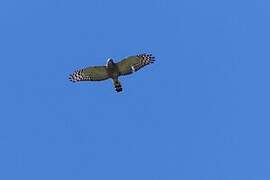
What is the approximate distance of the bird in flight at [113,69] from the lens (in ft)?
74.2

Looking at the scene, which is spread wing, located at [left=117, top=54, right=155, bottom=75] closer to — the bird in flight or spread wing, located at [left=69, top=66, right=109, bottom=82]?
the bird in flight

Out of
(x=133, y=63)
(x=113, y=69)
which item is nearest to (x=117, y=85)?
(x=113, y=69)

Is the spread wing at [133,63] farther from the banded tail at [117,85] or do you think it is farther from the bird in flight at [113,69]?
the banded tail at [117,85]

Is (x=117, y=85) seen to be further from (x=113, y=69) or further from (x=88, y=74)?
(x=88, y=74)

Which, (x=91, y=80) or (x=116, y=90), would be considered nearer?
(x=116, y=90)

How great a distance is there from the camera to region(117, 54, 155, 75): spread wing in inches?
890

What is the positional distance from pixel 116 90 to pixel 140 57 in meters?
2.16


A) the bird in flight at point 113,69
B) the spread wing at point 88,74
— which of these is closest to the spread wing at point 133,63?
the bird in flight at point 113,69

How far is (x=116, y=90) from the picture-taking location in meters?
21.4

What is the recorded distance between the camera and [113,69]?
891 inches

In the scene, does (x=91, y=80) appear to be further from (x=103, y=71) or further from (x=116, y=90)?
(x=116, y=90)

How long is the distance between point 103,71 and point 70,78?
1398mm

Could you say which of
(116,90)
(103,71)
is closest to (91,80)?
(103,71)

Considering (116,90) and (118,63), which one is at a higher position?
(118,63)
